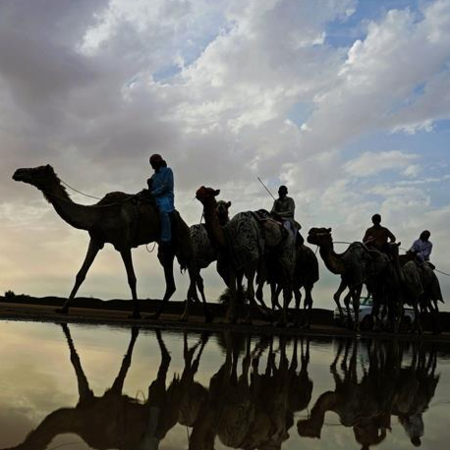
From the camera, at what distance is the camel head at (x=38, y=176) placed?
1211cm

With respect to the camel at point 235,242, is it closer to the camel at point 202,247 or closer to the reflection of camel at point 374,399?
the camel at point 202,247

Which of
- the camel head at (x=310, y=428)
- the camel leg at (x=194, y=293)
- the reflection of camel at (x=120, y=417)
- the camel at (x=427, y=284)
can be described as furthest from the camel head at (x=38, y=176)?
the camel at (x=427, y=284)

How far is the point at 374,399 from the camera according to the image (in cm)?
479

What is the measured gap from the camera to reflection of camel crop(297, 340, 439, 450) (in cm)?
367

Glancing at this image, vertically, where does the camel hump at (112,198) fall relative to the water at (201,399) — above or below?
above

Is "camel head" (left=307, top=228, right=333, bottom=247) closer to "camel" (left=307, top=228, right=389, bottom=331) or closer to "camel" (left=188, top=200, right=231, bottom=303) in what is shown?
"camel" (left=307, top=228, right=389, bottom=331)

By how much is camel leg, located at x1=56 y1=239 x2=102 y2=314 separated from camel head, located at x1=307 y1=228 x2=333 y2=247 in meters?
6.38

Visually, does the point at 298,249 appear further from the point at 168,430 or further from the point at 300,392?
the point at 168,430

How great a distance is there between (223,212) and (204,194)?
183 centimetres

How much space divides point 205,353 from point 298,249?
1048cm

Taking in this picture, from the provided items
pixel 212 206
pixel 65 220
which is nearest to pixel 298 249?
pixel 212 206

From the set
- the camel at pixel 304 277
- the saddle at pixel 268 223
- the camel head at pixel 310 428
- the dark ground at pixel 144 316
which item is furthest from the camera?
the camel at pixel 304 277

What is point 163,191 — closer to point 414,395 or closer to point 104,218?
point 104,218

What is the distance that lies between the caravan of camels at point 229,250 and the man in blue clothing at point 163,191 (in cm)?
6
